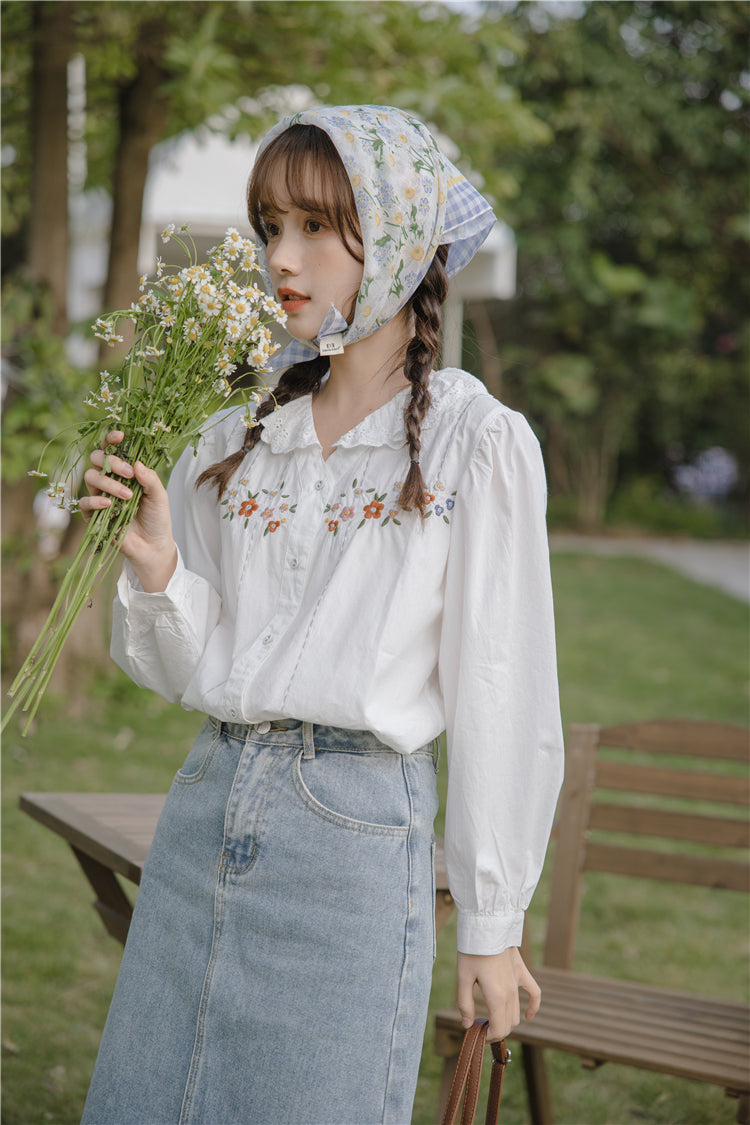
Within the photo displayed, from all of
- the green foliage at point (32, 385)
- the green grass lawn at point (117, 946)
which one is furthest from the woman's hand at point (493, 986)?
the green foliage at point (32, 385)

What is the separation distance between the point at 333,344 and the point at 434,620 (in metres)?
0.42

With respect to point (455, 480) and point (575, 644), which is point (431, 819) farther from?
point (575, 644)

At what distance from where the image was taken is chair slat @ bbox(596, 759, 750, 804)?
3162 mm

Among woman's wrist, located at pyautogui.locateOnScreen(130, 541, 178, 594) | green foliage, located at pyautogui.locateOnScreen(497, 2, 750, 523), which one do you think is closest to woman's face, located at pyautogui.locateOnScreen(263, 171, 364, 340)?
woman's wrist, located at pyautogui.locateOnScreen(130, 541, 178, 594)

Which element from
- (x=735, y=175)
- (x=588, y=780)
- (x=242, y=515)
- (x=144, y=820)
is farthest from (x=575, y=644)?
(x=735, y=175)

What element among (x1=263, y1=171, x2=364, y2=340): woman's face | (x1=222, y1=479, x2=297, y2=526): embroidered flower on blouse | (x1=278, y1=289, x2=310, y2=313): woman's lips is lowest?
(x1=222, y1=479, x2=297, y2=526): embroidered flower on blouse

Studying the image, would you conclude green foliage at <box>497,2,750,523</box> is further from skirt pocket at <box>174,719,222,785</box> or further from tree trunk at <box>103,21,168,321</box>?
skirt pocket at <box>174,719,222,785</box>

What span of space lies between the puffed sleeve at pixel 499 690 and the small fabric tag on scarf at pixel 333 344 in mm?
257

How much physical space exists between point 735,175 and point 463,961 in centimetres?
1530

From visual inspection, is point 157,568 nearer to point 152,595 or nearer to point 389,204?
point 152,595

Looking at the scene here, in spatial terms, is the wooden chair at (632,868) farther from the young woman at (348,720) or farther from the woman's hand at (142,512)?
the woman's hand at (142,512)

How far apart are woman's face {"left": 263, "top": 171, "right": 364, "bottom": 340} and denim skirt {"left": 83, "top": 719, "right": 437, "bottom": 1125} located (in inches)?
23.3

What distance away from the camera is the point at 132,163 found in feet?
19.5

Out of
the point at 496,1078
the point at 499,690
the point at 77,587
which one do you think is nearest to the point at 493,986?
the point at 496,1078
